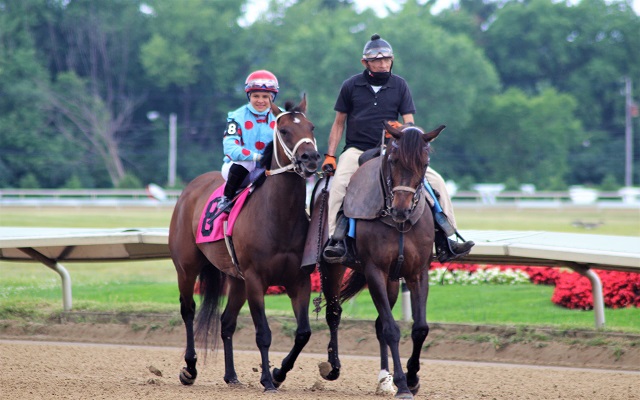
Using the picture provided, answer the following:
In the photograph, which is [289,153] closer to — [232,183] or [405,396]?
[232,183]

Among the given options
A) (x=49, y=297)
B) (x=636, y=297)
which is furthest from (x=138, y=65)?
(x=636, y=297)

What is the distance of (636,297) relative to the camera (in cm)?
1184

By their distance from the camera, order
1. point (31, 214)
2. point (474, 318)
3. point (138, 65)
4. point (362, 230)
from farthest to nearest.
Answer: point (138, 65) < point (31, 214) < point (474, 318) < point (362, 230)

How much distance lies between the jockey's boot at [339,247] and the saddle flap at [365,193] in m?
0.09

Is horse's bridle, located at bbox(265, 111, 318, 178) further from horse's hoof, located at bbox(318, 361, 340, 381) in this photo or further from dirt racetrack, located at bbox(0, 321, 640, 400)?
dirt racetrack, located at bbox(0, 321, 640, 400)

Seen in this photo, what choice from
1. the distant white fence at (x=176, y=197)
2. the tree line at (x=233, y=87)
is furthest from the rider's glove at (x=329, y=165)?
the tree line at (x=233, y=87)

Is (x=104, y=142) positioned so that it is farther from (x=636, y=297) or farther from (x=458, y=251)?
(x=458, y=251)

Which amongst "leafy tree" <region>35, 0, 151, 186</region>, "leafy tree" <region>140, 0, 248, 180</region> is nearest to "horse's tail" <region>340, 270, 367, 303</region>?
"leafy tree" <region>35, 0, 151, 186</region>

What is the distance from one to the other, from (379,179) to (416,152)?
558mm

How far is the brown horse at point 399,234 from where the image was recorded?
21.9ft

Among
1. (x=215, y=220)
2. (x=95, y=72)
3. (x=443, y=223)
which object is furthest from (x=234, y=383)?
(x=95, y=72)

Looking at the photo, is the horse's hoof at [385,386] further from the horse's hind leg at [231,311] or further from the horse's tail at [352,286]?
the horse's hind leg at [231,311]

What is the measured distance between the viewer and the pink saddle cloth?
311 inches

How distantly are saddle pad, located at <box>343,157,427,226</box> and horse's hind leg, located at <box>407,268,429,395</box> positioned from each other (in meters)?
0.45
